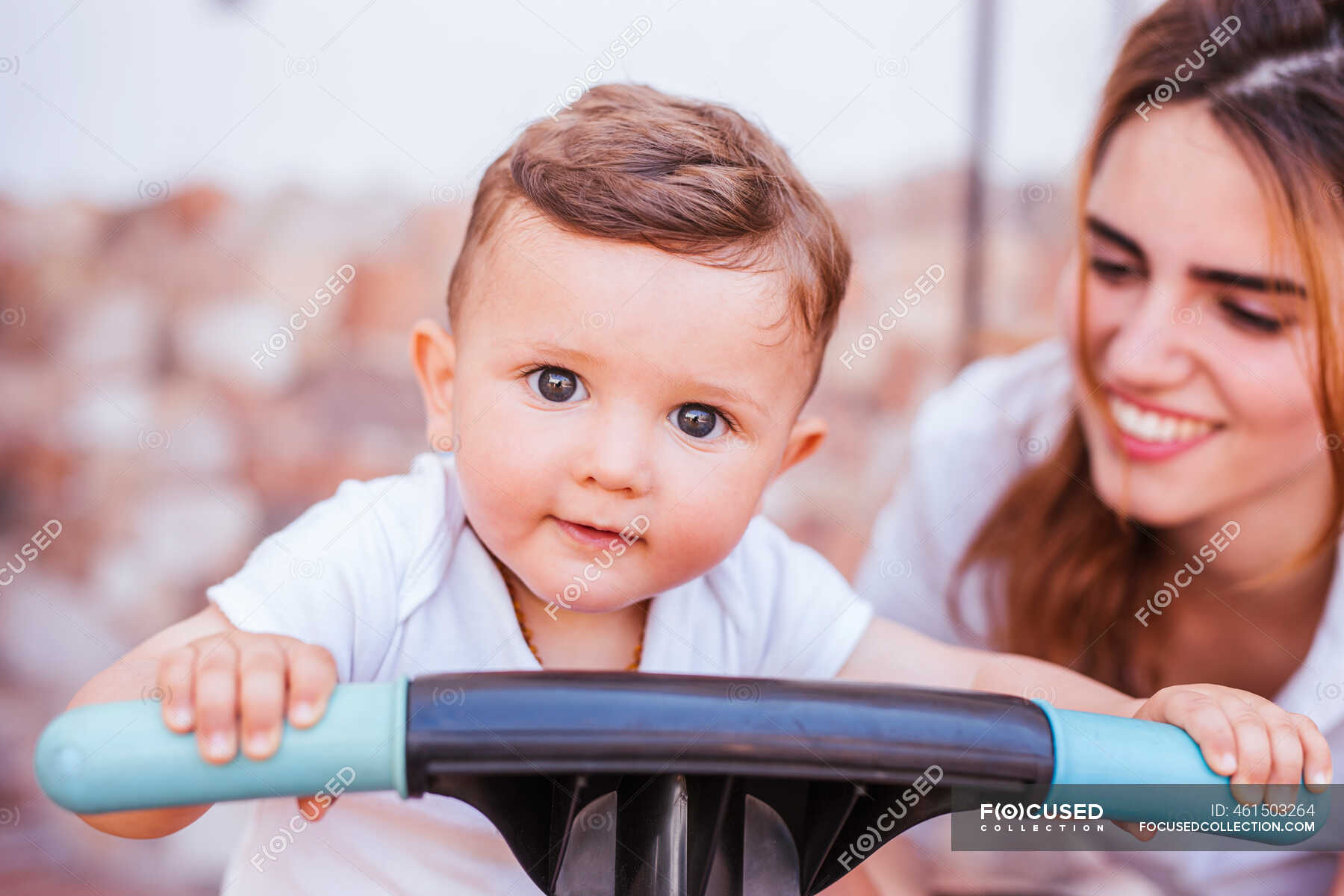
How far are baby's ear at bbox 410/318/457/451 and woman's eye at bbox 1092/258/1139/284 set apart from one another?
0.63 metres

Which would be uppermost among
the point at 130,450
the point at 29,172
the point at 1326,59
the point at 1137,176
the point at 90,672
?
the point at 1326,59

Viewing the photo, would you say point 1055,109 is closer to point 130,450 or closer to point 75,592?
point 130,450

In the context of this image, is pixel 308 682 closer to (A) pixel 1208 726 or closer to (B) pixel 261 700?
(B) pixel 261 700

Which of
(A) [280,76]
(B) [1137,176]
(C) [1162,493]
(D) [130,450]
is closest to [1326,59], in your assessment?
(B) [1137,176]

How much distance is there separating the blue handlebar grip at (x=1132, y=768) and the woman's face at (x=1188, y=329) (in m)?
0.51

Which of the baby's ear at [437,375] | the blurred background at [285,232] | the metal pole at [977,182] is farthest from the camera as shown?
the metal pole at [977,182]

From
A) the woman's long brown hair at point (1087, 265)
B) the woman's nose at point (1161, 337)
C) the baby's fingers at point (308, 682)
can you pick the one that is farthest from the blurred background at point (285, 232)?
the baby's fingers at point (308, 682)

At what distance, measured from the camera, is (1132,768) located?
0.55 metres

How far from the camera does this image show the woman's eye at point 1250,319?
95 centimetres

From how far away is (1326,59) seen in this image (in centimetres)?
98

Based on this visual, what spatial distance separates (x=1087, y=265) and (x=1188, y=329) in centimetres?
12

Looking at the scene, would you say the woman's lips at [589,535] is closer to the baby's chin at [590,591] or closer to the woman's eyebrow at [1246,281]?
the baby's chin at [590,591]

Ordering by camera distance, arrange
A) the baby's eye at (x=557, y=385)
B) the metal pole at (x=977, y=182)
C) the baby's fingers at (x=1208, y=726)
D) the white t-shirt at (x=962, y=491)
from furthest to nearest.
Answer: the metal pole at (x=977, y=182) < the white t-shirt at (x=962, y=491) < the baby's eye at (x=557, y=385) < the baby's fingers at (x=1208, y=726)

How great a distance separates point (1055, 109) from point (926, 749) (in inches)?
63.7
